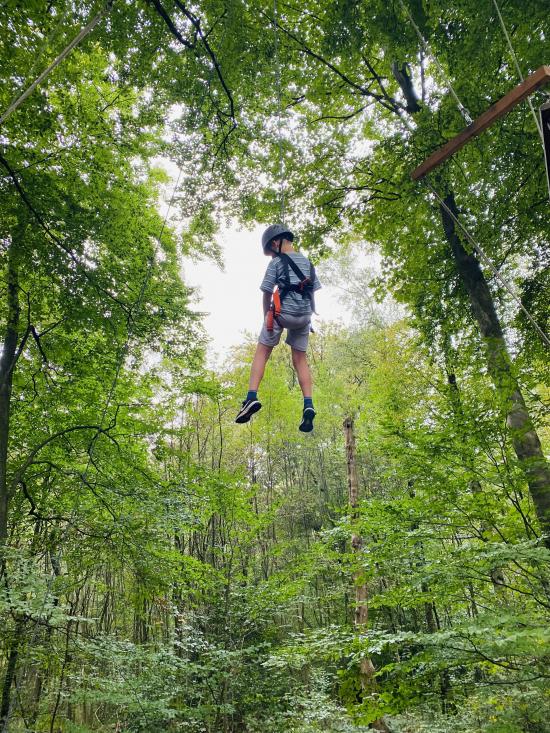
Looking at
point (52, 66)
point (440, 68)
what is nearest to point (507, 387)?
point (440, 68)

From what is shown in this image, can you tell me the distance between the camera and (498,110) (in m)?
3.28

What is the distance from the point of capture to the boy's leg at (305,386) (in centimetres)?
329

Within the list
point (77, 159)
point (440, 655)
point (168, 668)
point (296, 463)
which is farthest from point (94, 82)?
point (296, 463)

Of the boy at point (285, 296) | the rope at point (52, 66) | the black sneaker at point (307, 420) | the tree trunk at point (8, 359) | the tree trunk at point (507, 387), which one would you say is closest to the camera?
the rope at point (52, 66)

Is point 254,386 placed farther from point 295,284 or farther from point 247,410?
point 295,284

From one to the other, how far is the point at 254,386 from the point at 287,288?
0.79m

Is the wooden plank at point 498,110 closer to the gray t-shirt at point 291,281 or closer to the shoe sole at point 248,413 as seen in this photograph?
the gray t-shirt at point 291,281

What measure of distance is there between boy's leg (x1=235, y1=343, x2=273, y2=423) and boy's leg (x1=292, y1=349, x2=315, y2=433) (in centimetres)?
30

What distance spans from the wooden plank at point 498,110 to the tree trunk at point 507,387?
1.67 metres

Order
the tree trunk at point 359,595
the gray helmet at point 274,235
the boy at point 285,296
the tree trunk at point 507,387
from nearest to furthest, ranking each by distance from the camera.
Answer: the boy at point 285,296
the gray helmet at point 274,235
the tree trunk at point 507,387
the tree trunk at point 359,595

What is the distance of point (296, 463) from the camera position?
18.3 meters

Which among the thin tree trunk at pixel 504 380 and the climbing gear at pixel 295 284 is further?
the thin tree trunk at pixel 504 380

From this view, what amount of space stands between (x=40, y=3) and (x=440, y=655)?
606 cm

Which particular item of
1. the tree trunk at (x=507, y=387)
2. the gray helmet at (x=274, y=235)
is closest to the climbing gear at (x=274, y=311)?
the gray helmet at (x=274, y=235)
